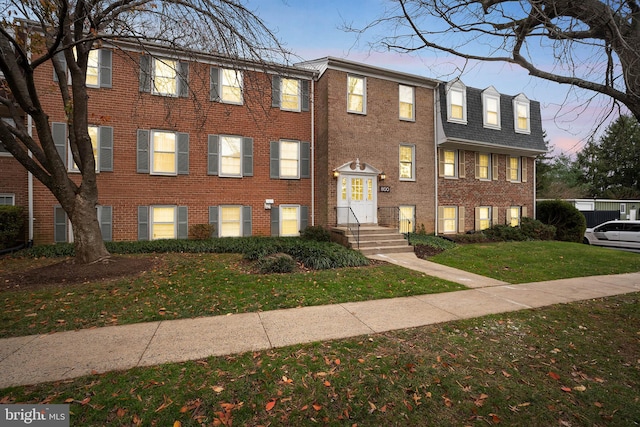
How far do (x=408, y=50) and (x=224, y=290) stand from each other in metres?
5.71

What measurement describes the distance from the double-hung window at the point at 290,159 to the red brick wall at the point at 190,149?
0.26 metres

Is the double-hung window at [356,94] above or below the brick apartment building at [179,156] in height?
above

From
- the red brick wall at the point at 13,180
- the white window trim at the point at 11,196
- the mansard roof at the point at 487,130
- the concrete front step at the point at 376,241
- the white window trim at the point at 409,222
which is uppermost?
the mansard roof at the point at 487,130

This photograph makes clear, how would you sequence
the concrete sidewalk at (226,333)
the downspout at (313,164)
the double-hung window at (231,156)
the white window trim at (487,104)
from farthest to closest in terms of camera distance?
the white window trim at (487,104) → the downspout at (313,164) → the double-hung window at (231,156) → the concrete sidewalk at (226,333)

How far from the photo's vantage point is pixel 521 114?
57.3 ft

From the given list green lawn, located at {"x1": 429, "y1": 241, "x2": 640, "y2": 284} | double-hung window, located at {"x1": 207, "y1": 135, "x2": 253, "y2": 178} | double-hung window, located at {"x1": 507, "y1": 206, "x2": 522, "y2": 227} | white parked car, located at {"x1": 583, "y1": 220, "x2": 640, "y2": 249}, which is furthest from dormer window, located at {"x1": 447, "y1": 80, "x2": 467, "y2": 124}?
double-hung window, located at {"x1": 207, "y1": 135, "x2": 253, "y2": 178}

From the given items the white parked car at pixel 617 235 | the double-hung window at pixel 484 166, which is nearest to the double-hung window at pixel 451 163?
the double-hung window at pixel 484 166

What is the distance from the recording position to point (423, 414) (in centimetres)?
254

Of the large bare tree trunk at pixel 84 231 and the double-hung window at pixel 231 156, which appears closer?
the large bare tree trunk at pixel 84 231

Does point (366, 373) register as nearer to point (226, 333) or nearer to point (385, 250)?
point (226, 333)

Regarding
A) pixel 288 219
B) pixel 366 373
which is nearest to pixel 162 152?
pixel 288 219

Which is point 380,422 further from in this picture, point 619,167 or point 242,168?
point 619,167

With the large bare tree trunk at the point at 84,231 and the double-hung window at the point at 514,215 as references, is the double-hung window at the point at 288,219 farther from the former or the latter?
the double-hung window at the point at 514,215

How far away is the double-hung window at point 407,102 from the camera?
48.2 feet
